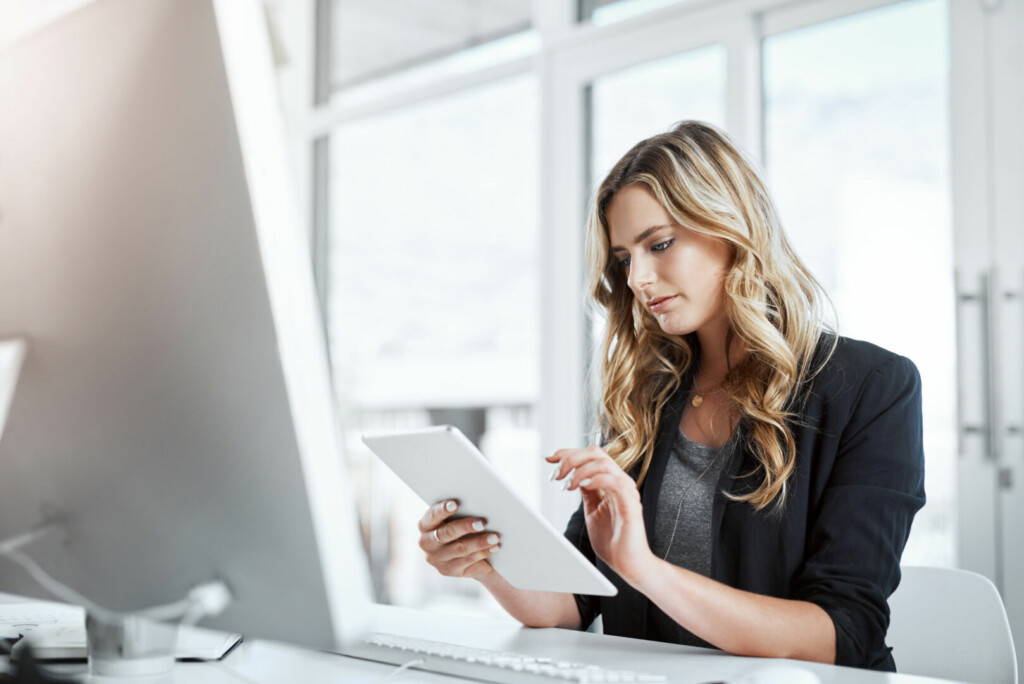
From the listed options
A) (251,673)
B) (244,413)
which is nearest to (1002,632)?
(251,673)

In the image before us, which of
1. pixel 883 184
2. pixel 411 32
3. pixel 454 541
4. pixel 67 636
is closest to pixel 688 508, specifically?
pixel 454 541

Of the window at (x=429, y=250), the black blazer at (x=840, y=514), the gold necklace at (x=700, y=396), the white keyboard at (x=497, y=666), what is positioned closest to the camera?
the white keyboard at (x=497, y=666)

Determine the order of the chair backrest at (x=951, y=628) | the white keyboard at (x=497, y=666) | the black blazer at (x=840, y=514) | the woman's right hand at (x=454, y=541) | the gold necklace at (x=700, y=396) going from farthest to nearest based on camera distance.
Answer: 1. the gold necklace at (x=700, y=396)
2. the chair backrest at (x=951, y=628)
3. the black blazer at (x=840, y=514)
4. the woman's right hand at (x=454, y=541)
5. the white keyboard at (x=497, y=666)

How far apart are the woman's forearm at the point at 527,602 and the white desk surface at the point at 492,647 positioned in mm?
38

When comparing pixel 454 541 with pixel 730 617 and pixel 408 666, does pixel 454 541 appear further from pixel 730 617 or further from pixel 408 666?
pixel 730 617

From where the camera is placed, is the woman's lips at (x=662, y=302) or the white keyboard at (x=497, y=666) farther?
the woman's lips at (x=662, y=302)

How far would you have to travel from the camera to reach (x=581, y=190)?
10.5 feet

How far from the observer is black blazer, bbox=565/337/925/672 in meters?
1.15

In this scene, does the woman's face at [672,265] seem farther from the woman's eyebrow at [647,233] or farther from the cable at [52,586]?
the cable at [52,586]

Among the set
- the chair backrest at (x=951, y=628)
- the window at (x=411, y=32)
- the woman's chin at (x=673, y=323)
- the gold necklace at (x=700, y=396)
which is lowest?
the chair backrest at (x=951, y=628)

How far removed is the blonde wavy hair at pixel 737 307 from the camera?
1.37 metres

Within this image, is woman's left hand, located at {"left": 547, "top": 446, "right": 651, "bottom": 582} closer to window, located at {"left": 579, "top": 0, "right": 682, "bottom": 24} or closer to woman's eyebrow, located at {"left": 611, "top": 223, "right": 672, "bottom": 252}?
woman's eyebrow, located at {"left": 611, "top": 223, "right": 672, "bottom": 252}

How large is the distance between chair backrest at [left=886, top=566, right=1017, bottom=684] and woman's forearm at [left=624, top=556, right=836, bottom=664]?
0.33 metres

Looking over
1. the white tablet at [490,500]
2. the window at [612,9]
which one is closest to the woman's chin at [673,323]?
the white tablet at [490,500]
